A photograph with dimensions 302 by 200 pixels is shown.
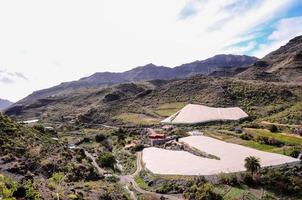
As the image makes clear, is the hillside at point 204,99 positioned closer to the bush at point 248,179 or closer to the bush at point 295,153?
the bush at point 295,153

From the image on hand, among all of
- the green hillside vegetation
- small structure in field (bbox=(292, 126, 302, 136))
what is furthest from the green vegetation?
small structure in field (bbox=(292, 126, 302, 136))

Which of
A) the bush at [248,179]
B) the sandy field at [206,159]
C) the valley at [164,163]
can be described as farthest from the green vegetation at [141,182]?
the bush at [248,179]

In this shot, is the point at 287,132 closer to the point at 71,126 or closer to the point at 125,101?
the point at 71,126

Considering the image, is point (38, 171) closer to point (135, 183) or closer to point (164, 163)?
point (135, 183)

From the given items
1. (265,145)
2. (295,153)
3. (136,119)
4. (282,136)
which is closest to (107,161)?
(265,145)

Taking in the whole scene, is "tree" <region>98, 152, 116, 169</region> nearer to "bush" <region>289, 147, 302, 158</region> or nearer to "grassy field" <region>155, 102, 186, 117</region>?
"bush" <region>289, 147, 302, 158</region>

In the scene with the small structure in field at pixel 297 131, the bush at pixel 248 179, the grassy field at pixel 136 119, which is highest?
the grassy field at pixel 136 119
